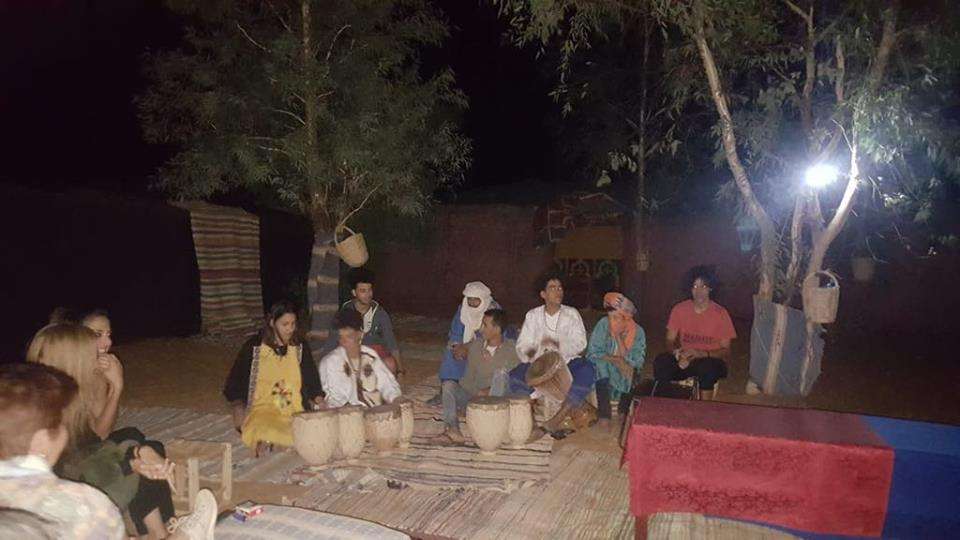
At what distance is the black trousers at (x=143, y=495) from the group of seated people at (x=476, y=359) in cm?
152

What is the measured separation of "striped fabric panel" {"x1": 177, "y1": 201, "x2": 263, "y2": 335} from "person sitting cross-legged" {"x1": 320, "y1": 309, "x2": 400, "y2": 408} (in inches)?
271

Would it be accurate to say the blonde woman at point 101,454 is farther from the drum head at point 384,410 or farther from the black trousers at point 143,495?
the drum head at point 384,410

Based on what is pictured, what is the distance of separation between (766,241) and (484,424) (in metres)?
4.21

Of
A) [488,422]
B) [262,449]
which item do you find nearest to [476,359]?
[488,422]

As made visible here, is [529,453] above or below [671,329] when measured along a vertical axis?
below

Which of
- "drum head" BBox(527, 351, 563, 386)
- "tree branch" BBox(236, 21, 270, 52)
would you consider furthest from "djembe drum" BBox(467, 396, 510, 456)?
"tree branch" BBox(236, 21, 270, 52)

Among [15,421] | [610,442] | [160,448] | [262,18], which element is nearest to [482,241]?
[262,18]

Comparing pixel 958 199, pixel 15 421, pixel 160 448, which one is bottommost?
pixel 160 448

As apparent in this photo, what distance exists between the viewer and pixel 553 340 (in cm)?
671

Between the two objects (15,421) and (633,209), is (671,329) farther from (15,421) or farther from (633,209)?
(633,209)

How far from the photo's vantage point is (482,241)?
17547 mm

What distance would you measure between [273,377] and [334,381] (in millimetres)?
493

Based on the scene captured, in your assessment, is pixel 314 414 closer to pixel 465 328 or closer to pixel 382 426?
pixel 382 426

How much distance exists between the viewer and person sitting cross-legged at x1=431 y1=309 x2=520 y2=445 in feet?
20.6
